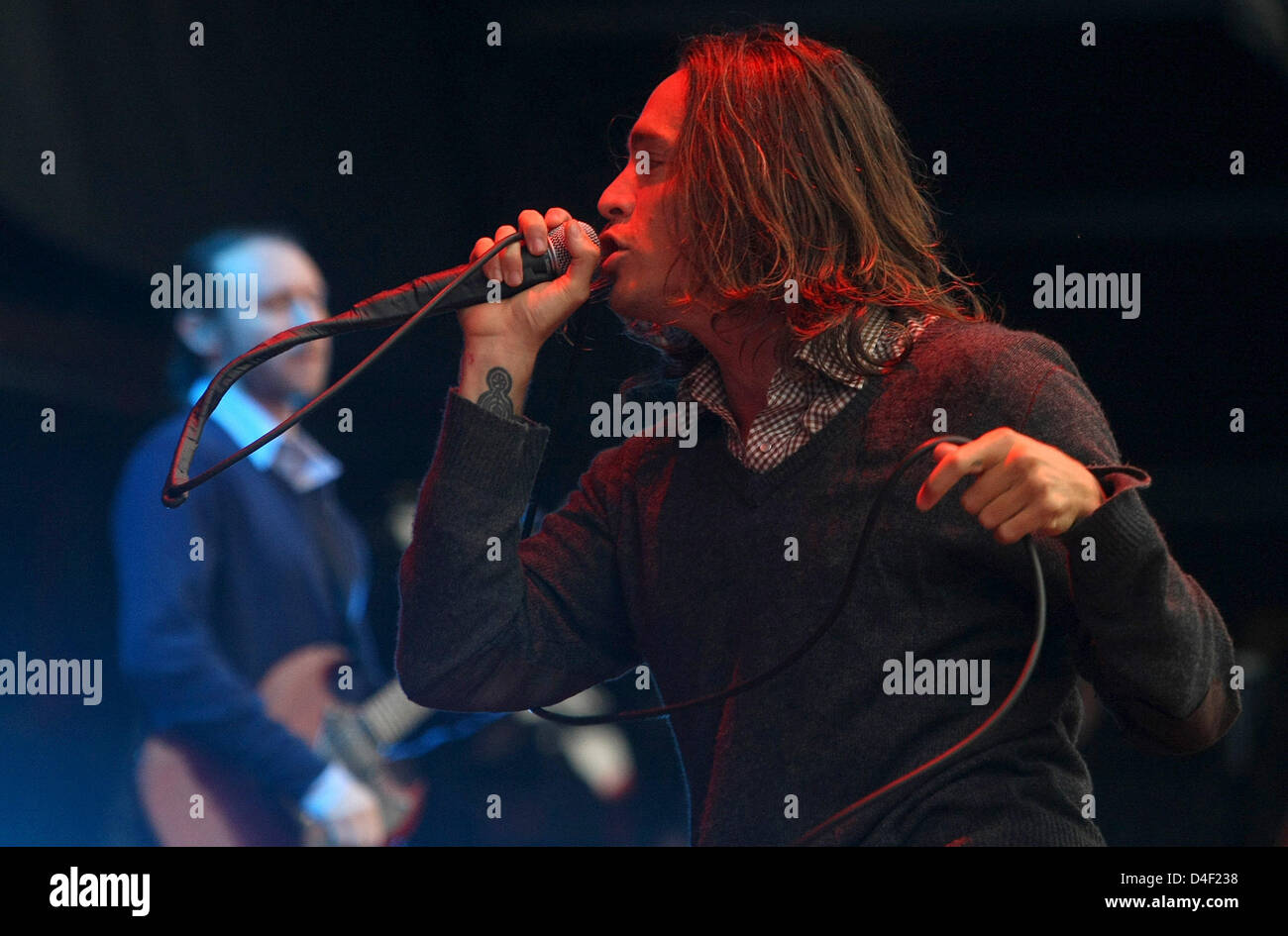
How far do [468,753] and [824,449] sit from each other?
4.98ft

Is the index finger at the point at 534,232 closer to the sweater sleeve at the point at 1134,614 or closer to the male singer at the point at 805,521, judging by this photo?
the male singer at the point at 805,521

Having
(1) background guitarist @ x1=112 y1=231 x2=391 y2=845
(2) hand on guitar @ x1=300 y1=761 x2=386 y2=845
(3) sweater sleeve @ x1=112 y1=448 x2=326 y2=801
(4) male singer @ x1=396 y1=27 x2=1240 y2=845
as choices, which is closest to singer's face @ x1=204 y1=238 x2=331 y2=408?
(1) background guitarist @ x1=112 y1=231 x2=391 y2=845

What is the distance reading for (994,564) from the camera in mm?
947

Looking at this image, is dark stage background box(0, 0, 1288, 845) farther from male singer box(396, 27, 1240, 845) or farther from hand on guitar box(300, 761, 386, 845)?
male singer box(396, 27, 1240, 845)

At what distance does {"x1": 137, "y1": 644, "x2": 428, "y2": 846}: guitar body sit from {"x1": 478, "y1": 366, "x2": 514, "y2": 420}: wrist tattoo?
125cm

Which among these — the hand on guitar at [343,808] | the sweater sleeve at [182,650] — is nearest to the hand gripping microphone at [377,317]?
the sweater sleeve at [182,650]

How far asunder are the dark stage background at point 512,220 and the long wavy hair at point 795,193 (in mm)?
585

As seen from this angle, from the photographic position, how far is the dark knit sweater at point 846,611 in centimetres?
89

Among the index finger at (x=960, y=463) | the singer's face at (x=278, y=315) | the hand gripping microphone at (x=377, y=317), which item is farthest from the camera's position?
the singer's face at (x=278, y=315)

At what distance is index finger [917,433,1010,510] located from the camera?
0.75 m

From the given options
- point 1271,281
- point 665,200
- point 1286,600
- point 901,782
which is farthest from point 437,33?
point 1286,600

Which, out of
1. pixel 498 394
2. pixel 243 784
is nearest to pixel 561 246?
pixel 498 394

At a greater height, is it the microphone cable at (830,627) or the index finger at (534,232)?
the index finger at (534,232)

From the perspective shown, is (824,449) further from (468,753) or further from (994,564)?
(468,753)
